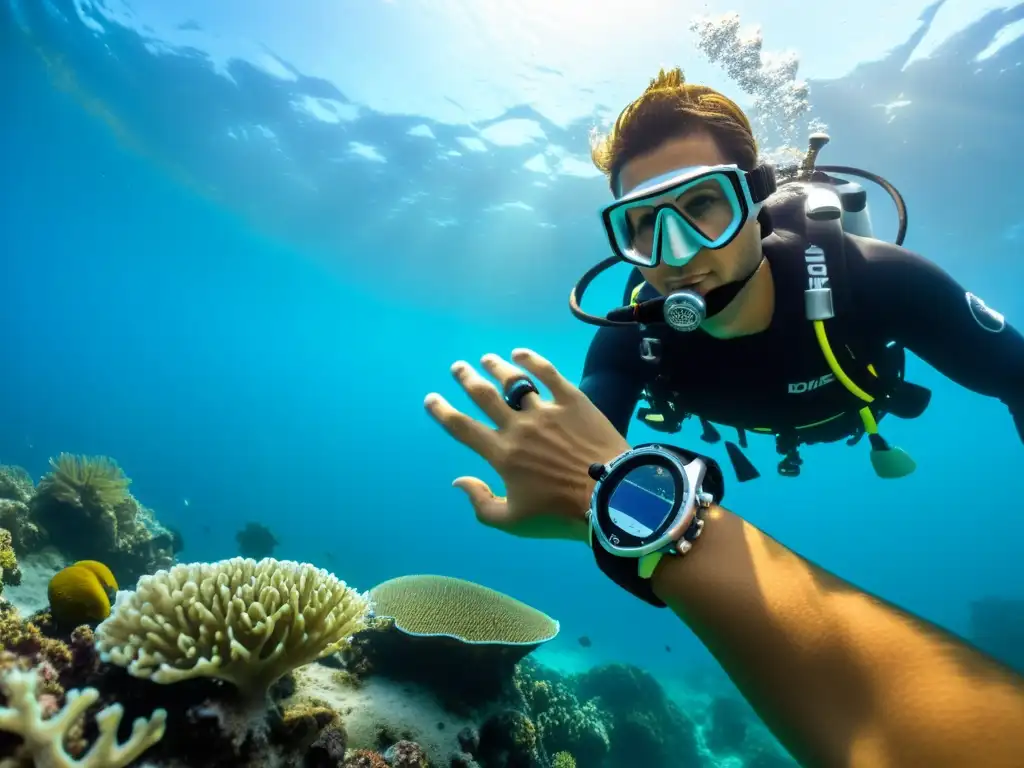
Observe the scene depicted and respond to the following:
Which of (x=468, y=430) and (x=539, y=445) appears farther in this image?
(x=468, y=430)

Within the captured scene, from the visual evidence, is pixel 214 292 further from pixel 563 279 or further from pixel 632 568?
pixel 632 568

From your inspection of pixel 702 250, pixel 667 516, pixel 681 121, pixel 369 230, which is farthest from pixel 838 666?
pixel 369 230

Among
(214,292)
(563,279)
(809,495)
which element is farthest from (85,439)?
(809,495)

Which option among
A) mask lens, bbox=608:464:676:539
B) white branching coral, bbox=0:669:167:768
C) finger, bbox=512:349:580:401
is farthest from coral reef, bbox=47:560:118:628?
mask lens, bbox=608:464:676:539

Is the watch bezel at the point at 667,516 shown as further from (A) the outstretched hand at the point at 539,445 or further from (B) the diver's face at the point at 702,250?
(B) the diver's face at the point at 702,250

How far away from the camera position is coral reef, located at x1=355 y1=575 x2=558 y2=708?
13.8 feet

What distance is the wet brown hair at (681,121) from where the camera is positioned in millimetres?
3154

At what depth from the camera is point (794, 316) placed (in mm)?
3609

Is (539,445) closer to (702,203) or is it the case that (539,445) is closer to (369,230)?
(702,203)

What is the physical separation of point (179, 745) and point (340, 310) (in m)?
49.2

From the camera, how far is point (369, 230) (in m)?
31.0

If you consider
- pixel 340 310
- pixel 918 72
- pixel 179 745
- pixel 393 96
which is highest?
pixel 340 310

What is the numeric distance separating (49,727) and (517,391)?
1.80m

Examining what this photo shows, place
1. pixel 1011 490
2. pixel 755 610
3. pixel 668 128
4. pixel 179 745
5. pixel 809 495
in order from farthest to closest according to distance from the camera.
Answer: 1. pixel 809 495
2. pixel 1011 490
3. pixel 668 128
4. pixel 179 745
5. pixel 755 610
